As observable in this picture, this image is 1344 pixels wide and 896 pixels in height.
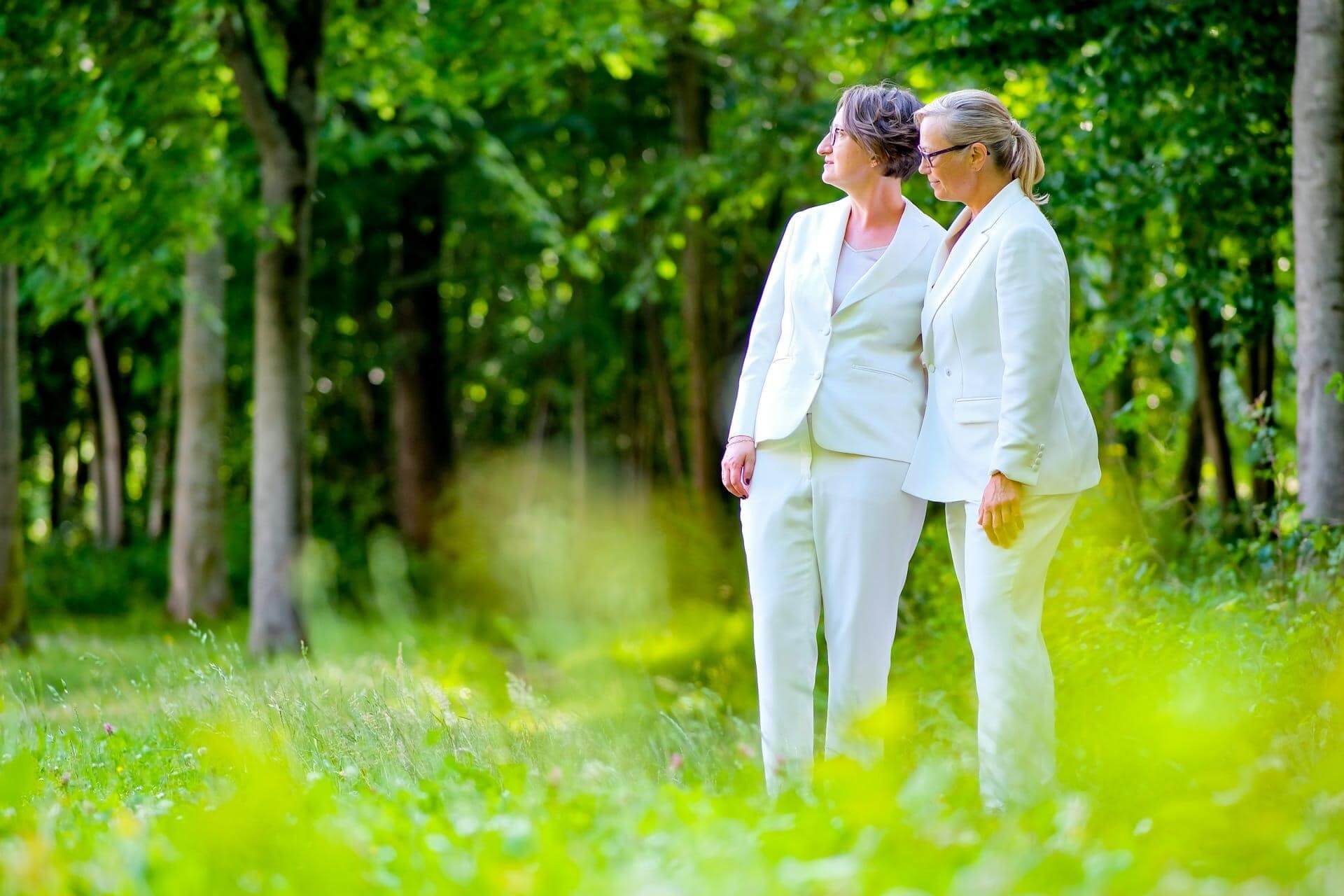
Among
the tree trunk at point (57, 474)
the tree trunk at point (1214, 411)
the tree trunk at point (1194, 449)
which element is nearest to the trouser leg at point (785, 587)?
the tree trunk at point (1214, 411)

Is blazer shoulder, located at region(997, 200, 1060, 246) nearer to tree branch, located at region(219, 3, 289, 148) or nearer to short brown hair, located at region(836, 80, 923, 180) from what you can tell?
short brown hair, located at region(836, 80, 923, 180)

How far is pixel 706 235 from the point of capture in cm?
1352

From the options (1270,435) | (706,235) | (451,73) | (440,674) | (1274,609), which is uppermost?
(451,73)

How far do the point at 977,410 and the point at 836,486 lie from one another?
443mm

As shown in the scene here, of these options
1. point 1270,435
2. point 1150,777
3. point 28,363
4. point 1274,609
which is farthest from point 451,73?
point 28,363

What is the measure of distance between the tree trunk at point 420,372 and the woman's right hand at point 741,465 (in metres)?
12.3

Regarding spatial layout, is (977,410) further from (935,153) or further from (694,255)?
(694,255)

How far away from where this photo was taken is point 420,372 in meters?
16.0

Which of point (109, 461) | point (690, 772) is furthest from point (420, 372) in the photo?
point (690, 772)

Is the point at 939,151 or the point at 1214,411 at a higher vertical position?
the point at 939,151

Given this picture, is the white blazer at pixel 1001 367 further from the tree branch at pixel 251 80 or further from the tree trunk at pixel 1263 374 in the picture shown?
the tree branch at pixel 251 80

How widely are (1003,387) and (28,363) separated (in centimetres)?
2052

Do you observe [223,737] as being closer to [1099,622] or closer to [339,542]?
[1099,622]

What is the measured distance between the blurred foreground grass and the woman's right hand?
2.66 ft
